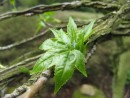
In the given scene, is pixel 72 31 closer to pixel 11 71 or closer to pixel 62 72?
pixel 62 72

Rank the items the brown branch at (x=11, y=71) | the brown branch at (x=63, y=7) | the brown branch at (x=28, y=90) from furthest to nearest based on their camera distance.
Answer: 1. the brown branch at (x=63, y=7)
2. the brown branch at (x=11, y=71)
3. the brown branch at (x=28, y=90)

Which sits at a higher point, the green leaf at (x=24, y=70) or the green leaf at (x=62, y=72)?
the green leaf at (x=62, y=72)

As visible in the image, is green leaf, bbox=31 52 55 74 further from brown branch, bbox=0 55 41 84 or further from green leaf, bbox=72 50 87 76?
brown branch, bbox=0 55 41 84

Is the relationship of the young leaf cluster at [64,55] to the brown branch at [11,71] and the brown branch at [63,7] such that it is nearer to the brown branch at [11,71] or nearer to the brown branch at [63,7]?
the brown branch at [11,71]

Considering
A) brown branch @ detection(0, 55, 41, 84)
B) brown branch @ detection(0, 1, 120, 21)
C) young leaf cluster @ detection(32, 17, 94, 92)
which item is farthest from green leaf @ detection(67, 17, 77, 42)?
brown branch @ detection(0, 1, 120, 21)

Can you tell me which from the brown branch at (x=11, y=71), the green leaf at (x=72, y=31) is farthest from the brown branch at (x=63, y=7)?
the green leaf at (x=72, y=31)

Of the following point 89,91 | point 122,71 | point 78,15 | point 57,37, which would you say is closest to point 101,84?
point 89,91

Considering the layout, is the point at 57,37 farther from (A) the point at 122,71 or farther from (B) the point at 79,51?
(A) the point at 122,71
